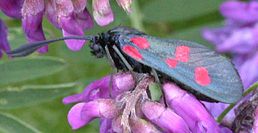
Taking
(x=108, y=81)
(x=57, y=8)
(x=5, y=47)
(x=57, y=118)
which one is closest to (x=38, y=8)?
(x=57, y=8)

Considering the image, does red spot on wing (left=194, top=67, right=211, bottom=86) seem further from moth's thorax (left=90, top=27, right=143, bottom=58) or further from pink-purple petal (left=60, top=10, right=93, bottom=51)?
pink-purple petal (left=60, top=10, right=93, bottom=51)

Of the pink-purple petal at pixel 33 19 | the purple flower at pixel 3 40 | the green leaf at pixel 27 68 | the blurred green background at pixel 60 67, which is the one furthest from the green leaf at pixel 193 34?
the pink-purple petal at pixel 33 19

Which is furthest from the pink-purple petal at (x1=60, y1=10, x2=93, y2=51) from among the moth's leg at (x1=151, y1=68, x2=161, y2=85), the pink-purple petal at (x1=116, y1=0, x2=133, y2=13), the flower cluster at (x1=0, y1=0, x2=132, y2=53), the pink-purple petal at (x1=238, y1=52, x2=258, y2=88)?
the pink-purple petal at (x1=238, y1=52, x2=258, y2=88)

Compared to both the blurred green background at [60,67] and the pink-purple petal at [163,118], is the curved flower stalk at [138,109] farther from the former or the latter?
the blurred green background at [60,67]

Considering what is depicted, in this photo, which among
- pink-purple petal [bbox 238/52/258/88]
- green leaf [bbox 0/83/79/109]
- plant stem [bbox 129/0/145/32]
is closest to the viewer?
green leaf [bbox 0/83/79/109]

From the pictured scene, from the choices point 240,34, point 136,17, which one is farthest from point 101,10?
point 240,34

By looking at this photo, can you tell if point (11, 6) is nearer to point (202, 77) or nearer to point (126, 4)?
point (126, 4)
